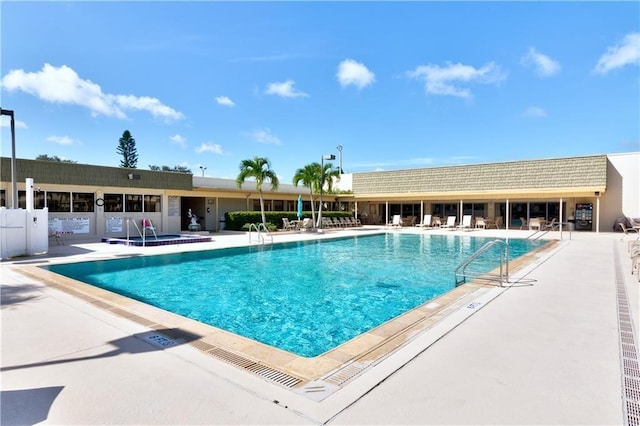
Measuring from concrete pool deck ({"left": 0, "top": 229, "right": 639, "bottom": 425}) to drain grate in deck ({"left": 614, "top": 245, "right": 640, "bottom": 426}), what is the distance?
55 millimetres

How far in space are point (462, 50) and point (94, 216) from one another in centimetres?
2192

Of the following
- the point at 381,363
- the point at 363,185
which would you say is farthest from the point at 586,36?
the point at 363,185

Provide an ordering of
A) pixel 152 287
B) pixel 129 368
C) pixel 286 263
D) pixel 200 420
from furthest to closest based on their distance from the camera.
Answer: pixel 286 263 < pixel 152 287 < pixel 129 368 < pixel 200 420

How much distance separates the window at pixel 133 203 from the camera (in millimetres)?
18066

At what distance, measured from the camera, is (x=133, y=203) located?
18.3m

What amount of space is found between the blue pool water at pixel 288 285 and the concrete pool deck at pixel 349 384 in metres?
1.65

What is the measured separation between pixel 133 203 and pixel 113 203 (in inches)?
37.1

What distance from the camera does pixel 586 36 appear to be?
13.6 meters

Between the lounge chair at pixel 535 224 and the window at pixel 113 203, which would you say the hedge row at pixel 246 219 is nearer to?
the window at pixel 113 203

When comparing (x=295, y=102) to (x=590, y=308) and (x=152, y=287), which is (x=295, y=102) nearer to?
(x=152, y=287)

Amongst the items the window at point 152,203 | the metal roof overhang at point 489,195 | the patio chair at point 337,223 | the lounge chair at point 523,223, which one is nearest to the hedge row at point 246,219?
the window at point 152,203

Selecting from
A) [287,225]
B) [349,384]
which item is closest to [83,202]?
[287,225]

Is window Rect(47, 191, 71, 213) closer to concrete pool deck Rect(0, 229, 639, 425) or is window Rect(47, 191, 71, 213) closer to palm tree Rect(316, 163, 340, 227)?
concrete pool deck Rect(0, 229, 639, 425)

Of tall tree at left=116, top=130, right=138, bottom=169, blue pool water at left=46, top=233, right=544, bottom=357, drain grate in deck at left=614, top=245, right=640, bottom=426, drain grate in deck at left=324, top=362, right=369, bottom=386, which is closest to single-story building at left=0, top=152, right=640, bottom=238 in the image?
blue pool water at left=46, top=233, right=544, bottom=357
